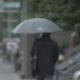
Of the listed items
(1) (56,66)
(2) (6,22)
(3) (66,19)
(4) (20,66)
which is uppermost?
(1) (56,66)

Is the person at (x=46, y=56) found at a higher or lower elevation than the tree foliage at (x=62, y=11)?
higher

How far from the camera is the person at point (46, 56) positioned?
8.70 metres

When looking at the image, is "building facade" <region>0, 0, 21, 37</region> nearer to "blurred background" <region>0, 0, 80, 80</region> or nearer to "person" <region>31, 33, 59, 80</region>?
"blurred background" <region>0, 0, 80, 80</region>

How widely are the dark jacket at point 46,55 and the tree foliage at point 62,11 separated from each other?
3734mm

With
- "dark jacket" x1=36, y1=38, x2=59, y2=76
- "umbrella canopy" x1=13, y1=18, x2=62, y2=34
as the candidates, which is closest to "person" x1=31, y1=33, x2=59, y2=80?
"dark jacket" x1=36, y1=38, x2=59, y2=76

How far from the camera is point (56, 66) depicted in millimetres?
8711

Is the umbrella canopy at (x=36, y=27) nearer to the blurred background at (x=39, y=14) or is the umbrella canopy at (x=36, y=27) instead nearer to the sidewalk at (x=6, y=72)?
the blurred background at (x=39, y=14)

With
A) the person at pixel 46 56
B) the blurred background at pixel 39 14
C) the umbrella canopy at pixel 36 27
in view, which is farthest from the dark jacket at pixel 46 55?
the blurred background at pixel 39 14

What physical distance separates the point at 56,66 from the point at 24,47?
4606 mm

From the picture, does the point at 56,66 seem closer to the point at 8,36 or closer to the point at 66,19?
the point at 66,19

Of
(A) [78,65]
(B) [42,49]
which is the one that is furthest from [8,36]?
(A) [78,65]

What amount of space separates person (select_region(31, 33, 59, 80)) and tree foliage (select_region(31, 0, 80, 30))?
3.72m

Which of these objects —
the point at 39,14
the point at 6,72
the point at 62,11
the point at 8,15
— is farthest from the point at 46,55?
the point at 8,15

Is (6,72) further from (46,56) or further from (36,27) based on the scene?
(46,56)
